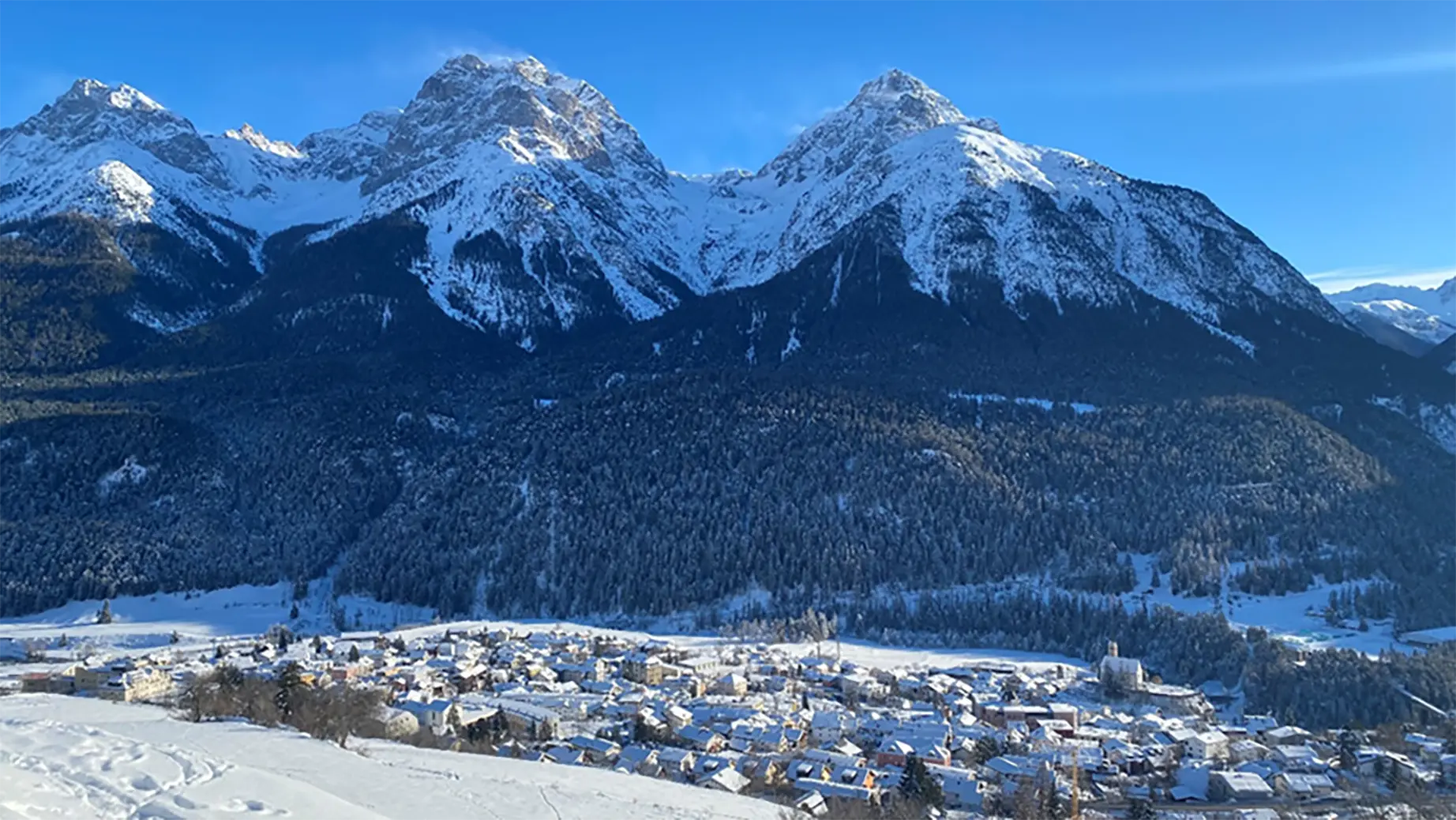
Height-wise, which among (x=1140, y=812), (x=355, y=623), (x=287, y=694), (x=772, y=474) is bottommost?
(x=355, y=623)

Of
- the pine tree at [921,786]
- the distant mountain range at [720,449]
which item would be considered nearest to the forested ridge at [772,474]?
the distant mountain range at [720,449]

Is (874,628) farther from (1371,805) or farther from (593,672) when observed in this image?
(1371,805)

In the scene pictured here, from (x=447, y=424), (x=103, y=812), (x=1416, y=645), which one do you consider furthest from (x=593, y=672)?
(x=447, y=424)

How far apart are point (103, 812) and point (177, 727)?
39.1ft

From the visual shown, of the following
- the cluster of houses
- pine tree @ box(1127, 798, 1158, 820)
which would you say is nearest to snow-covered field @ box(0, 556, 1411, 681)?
the cluster of houses

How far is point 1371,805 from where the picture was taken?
1672 inches

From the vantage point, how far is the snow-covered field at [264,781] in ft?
81.4

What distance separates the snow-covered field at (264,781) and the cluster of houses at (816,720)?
8167 mm

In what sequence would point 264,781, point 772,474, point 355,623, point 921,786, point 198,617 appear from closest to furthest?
point 264,781, point 921,786, point 355,623, point 198,617, point 772,474

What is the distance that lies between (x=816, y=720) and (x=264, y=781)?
39.2 m

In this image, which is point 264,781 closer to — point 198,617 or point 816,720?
point 816,720

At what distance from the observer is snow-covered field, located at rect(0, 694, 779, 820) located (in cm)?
2481

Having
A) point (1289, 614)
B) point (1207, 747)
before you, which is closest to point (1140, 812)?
point (1207, 747)

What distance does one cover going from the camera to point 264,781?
89.7 feet
